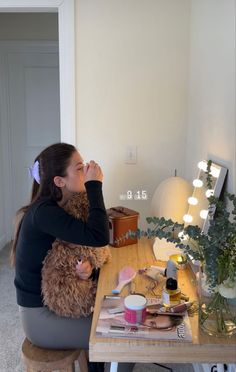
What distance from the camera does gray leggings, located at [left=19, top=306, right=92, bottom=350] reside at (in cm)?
150

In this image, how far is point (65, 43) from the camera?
2.26m

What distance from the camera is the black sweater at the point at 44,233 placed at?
143cm

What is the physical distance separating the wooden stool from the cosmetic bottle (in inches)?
17.6

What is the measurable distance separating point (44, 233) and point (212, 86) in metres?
0.95

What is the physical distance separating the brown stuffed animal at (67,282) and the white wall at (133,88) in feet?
2.77

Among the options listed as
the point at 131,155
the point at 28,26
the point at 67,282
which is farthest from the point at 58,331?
the point at 28,26

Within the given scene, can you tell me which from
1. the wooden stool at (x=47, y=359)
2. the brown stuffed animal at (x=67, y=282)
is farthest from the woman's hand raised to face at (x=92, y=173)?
the wooden stool at (x=47, y=359)

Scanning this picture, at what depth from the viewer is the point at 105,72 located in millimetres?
2285

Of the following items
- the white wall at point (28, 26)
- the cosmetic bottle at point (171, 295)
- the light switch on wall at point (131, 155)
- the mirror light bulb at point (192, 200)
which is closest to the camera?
the cosmetic bottle at point (171, 295)

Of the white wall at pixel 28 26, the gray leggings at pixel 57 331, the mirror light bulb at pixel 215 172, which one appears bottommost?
the gray leggings at pixel 57 331

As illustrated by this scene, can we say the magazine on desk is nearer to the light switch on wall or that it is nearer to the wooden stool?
the wooden stool

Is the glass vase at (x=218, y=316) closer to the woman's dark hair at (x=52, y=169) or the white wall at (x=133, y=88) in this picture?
the woman's dark hair at (x=52, y=169)

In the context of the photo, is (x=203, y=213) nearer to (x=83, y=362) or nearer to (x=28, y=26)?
(x=83, y=362)

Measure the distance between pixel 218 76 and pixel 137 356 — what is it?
112cm
